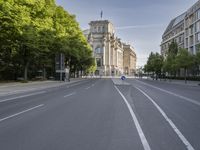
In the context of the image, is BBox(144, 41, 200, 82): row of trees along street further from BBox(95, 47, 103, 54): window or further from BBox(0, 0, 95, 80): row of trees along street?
BBox(95, 47, 103, 54): window

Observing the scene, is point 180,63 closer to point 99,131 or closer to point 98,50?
point 99,131

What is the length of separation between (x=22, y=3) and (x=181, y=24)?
69197mm

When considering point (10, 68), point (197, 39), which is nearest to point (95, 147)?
point (10, 68)

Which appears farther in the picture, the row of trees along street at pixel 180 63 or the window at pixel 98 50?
the window at pixel 98 50

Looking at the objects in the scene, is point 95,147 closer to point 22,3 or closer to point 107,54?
point 22,3

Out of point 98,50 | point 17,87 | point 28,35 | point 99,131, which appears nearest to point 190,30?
point 28,35

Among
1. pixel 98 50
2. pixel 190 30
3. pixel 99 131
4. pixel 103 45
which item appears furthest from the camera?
pixel 98 50

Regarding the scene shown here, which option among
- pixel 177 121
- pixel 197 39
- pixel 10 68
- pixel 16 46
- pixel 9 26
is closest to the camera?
pixel 177 121

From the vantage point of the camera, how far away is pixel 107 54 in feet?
525

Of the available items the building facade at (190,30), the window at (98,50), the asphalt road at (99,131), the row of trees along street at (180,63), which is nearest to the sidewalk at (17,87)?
the asphalt road at (99,131)

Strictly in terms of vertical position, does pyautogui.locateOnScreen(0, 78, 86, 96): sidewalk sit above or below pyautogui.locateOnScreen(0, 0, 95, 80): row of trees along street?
below

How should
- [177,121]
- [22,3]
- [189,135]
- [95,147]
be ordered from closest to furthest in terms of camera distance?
[95,147] → [189,135] → [177,121] → [22,3]

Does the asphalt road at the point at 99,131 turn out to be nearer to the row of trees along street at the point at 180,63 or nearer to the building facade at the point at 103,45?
the row of trees along street at the point at 180,63

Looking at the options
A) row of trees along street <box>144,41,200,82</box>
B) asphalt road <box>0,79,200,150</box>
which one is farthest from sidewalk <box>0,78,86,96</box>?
row of trees along street <box>144,41,200,82</box>
